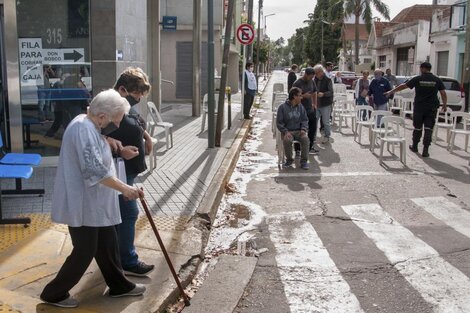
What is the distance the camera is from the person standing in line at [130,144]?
4.55 m

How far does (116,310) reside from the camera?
4.16 metres

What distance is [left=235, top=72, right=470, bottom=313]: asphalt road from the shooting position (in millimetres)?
4773

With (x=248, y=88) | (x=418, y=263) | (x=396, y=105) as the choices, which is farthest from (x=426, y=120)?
(x=396, y=105)

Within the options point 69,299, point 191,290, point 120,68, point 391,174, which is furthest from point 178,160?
point 69,299

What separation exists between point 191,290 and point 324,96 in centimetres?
854

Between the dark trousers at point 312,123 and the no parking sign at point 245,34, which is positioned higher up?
the no parking sign at point 245,34

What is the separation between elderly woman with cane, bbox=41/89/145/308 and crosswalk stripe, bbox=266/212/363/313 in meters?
1.68

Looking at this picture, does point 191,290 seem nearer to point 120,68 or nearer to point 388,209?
point 388,209

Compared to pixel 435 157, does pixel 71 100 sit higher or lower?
higher

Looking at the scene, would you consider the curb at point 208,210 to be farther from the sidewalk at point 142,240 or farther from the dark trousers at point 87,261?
the dark trousers at point 87,261

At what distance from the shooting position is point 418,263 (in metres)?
5.57

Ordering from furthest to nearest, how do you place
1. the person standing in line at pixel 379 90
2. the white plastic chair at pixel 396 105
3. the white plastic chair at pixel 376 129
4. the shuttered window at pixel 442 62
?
1. the shuttered window at pixel 442 62
2. the white plastic chair at pixel 396 105
3. the person standing in line at pixel 379 90
4. the white plastic chair at pixel 376 129

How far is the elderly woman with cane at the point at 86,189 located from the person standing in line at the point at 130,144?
40cm

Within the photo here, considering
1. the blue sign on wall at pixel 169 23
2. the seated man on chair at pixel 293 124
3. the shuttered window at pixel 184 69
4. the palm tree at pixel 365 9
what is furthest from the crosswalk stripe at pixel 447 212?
the palm tree at pixel 365 9
